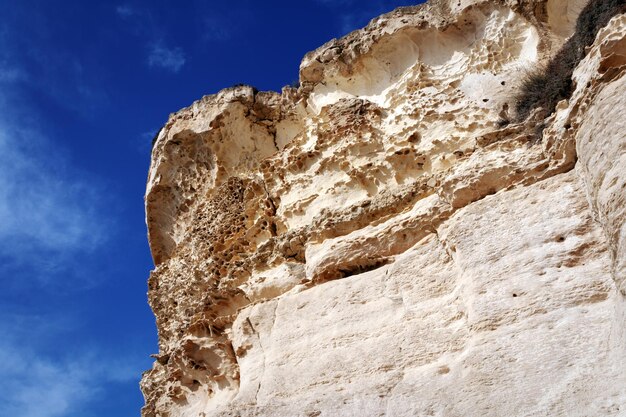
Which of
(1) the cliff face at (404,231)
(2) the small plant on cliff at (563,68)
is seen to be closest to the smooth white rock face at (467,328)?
(1) the cliff face at (404,231)

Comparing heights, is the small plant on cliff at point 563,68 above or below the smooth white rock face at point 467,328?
above

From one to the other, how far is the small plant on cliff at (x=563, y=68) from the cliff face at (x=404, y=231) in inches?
4.0

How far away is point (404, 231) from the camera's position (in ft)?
23.3

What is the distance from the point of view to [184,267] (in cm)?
962

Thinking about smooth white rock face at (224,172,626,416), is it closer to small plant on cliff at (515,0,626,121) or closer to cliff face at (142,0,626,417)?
cliff face at (142,0,626,417)

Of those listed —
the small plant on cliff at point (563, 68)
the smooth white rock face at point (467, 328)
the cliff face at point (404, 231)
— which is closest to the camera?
the smooth white rock face at point (467, 328)

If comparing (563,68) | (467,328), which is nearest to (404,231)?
(467,328)

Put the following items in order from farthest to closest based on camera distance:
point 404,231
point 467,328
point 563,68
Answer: point 563,68 → point 404,231 → point 467,328

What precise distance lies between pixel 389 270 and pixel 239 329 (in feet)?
6.53

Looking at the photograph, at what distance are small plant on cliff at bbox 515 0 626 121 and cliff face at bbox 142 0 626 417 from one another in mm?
102

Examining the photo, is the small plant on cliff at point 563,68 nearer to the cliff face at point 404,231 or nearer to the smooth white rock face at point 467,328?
the cliff face at point 404,231

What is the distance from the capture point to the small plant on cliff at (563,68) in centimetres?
682

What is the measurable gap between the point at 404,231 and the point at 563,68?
225 cm

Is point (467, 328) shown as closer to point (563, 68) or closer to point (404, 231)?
point (404, 231)
